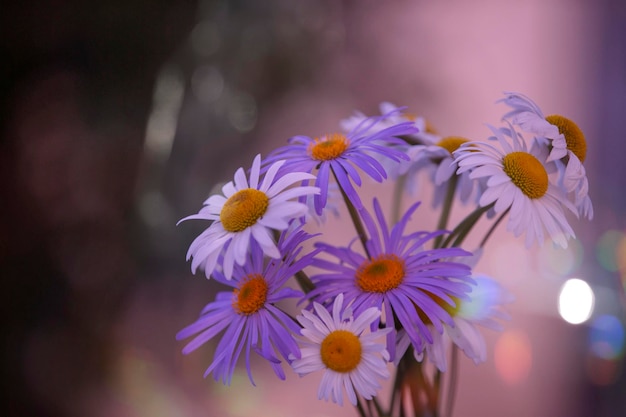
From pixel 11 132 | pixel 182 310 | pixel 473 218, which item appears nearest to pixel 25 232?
pixel 11 132

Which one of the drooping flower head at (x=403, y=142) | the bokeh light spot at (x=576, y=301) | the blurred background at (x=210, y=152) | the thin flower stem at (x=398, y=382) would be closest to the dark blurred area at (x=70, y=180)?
the blurred background at (x=210, y=152)

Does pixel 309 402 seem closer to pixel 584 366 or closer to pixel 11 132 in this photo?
pixel 584 366

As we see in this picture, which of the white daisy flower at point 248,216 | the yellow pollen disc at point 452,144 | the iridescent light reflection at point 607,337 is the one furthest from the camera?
A: the iridescent light reflection at point 607,337

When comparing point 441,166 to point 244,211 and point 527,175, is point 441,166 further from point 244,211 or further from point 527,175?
point 244,211

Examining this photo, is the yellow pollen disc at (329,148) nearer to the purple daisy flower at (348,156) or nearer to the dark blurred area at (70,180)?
the purple daisy flower at (348,156)

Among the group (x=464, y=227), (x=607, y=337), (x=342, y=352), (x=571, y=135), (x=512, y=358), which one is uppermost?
(x=571, y=135)

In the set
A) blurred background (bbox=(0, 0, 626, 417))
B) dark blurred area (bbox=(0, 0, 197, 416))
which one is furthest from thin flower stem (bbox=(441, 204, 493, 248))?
dark blurred area (bbox=(0, 0, 197, 416))

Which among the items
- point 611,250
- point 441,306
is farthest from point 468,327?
point 611,250
